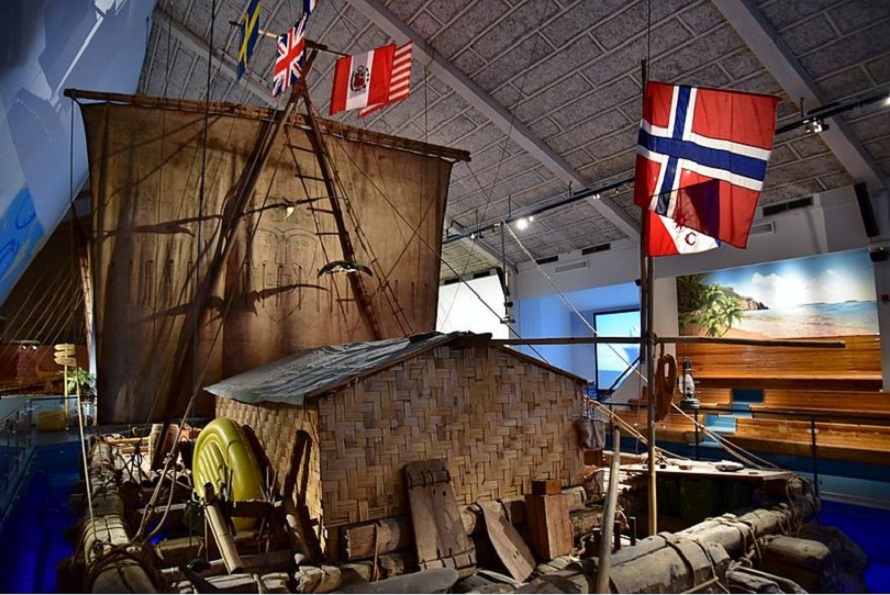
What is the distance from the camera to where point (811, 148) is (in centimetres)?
798

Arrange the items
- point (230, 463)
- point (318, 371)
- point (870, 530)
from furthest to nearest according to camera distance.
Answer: point (870, 530), point (318, 371), point (230, 463)

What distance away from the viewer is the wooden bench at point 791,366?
851 cm

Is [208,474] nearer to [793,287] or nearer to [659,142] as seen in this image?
[659,142]

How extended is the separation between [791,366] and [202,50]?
462 inches

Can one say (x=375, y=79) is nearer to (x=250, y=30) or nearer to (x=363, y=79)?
(x=363, y=79)

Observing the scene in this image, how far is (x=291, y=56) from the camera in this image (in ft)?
19.7

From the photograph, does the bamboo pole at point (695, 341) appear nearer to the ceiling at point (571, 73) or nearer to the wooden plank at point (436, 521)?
the wooden plank at point (436, 521)

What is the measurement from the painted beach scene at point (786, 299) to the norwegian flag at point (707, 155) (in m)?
6.38

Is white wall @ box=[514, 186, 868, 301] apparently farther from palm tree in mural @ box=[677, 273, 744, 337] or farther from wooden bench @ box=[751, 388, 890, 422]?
wooden bench @ box=[751, 388, 890, 422]

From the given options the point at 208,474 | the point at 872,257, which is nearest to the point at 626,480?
the point at 208,474

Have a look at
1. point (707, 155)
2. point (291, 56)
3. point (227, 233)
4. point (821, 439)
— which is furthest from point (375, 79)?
point (821, 439)

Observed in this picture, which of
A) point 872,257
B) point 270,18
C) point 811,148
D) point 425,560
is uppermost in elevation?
point 270,18

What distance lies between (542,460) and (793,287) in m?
7.36

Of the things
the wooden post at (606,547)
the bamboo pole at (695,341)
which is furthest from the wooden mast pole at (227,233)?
the wooden post at (606,547)
